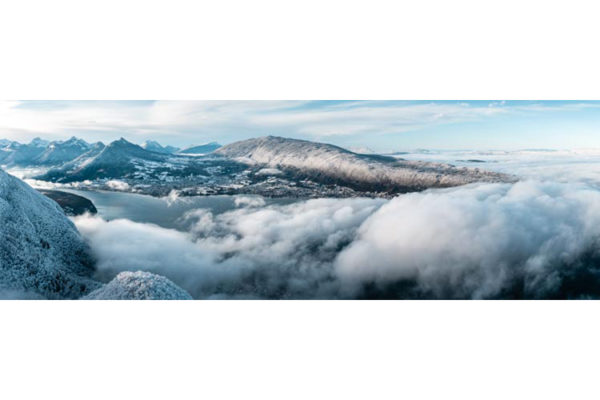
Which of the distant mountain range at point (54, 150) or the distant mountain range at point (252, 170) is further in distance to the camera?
the distant mountain range at point (252, 170)

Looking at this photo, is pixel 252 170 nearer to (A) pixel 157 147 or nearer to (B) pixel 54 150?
(A) pixel 157 147

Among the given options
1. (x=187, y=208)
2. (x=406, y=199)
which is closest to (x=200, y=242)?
(x=187, y=208)

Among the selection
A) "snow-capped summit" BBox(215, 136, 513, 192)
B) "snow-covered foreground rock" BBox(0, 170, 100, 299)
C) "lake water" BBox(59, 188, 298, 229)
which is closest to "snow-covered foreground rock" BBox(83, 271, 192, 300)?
"snow-covered foreground rock" BBox(0, 170, 100, 299)

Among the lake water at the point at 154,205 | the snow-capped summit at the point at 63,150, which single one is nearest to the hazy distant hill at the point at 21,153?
the snow-capped summit at the point at 63,150

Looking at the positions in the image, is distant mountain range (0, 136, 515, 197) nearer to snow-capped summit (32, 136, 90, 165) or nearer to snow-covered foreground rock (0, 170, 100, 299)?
snow-capped summit (32, 136, 90, 165)

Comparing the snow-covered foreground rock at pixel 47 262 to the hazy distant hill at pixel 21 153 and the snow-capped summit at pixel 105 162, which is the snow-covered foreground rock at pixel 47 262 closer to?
the hazy distant hill at pixel 21 153

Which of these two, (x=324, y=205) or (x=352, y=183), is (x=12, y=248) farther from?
(x=352, y=183)
